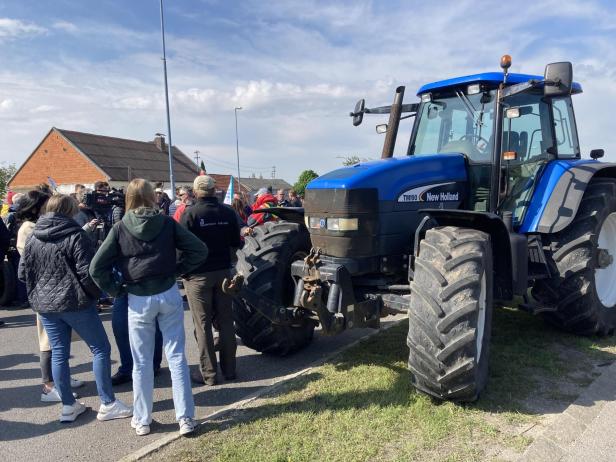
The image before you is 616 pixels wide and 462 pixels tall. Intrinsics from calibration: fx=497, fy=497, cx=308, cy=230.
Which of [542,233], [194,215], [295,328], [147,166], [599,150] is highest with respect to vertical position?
[147,166]

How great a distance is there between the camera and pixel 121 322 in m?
4.65

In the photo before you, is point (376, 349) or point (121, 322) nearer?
point (121, 322)

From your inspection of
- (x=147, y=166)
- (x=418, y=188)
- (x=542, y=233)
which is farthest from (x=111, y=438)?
(x=147, y=166)

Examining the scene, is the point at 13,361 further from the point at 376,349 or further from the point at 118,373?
the point at 376,349

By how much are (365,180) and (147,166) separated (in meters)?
36.1

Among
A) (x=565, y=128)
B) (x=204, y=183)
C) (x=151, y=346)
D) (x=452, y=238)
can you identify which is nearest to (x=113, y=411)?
(x=151, y=346)

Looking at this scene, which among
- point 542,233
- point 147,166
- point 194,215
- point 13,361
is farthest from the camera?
point 147,166

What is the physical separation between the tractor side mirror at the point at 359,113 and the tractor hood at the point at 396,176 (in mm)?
1295

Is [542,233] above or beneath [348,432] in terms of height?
above

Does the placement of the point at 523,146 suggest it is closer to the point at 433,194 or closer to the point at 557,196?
the point at 557,196

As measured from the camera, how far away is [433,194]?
4.70 meters

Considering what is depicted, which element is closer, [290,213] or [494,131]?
[494,131]

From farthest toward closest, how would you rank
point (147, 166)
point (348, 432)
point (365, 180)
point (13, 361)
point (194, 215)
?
1. point (147, 166)
2. point (13, 361)
3. point (194, 215)
4. point (365, 180)
5. point (348, 432)

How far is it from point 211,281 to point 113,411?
51.9 inches
